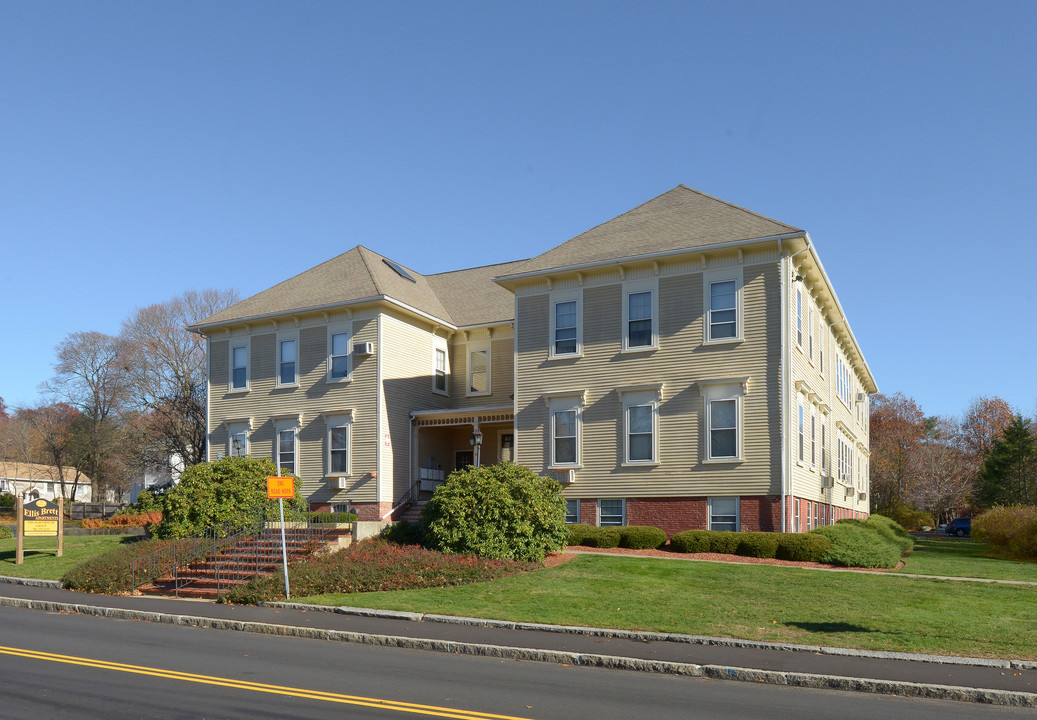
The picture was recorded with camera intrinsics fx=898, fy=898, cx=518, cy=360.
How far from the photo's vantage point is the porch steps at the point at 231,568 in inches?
792

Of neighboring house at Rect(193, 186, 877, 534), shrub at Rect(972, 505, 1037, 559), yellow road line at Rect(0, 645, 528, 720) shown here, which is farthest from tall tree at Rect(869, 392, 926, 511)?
yellow road line at Rect(0, 645, 528, 720)

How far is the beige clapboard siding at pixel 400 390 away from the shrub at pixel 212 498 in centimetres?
490

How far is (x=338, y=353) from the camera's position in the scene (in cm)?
3153

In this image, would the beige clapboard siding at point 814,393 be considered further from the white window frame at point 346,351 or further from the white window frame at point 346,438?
the white window frame at point 346,351

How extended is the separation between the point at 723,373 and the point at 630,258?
428 centimetres

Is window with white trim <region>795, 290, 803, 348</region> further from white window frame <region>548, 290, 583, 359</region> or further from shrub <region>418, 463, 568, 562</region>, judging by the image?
shrub <region>418, 463, 568, 562</region>

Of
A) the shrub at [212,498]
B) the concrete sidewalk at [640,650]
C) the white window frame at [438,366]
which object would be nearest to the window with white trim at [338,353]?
the white window frame at [438,366]

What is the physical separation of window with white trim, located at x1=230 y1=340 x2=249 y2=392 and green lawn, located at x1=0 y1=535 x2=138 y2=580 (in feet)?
21.7

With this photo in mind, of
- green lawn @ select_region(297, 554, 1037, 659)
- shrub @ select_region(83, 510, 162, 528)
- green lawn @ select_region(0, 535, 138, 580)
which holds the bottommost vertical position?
shrub @ select_region(83, 510, 162, 528)

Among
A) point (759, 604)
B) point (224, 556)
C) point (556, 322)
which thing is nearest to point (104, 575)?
point (224, 556)

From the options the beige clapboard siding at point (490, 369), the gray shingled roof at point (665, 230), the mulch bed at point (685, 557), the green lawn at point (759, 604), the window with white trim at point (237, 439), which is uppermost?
the gray shingled roof at point (665, 230)

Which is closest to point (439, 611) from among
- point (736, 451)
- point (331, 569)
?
point (331, 569)

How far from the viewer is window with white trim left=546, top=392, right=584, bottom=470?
1066 inches

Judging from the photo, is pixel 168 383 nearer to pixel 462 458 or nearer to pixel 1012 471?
pixel 462 458
